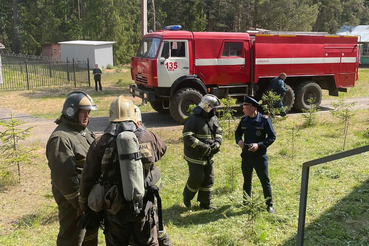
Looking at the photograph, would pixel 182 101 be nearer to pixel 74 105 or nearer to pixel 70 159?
pixel 74 105

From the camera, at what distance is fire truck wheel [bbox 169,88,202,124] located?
9.88 meters

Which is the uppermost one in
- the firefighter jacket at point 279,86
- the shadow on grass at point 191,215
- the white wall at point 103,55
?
the white wall at point 103,55

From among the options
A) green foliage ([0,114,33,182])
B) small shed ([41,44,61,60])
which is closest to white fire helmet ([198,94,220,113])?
green foliage ([0,114,33,182])

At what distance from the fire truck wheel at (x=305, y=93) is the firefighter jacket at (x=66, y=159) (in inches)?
383

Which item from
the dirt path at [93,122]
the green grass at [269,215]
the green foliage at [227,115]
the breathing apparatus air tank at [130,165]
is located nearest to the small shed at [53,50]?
the dirt path at [93,122]

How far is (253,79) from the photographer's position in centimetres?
1088

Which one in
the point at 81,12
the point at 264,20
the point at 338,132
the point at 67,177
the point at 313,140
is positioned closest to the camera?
the point at 67,177

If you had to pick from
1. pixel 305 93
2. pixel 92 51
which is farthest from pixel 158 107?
pixel 92 51

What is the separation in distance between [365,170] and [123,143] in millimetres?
3316

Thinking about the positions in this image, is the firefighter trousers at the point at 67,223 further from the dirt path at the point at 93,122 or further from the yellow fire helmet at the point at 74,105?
the dirt path at the point at 93,122

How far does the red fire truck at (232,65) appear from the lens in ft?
32.5

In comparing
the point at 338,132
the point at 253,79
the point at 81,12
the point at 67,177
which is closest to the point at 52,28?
the point at 81,12

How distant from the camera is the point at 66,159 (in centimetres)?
307

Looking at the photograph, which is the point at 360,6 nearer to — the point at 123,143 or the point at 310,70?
the point at 310,70
